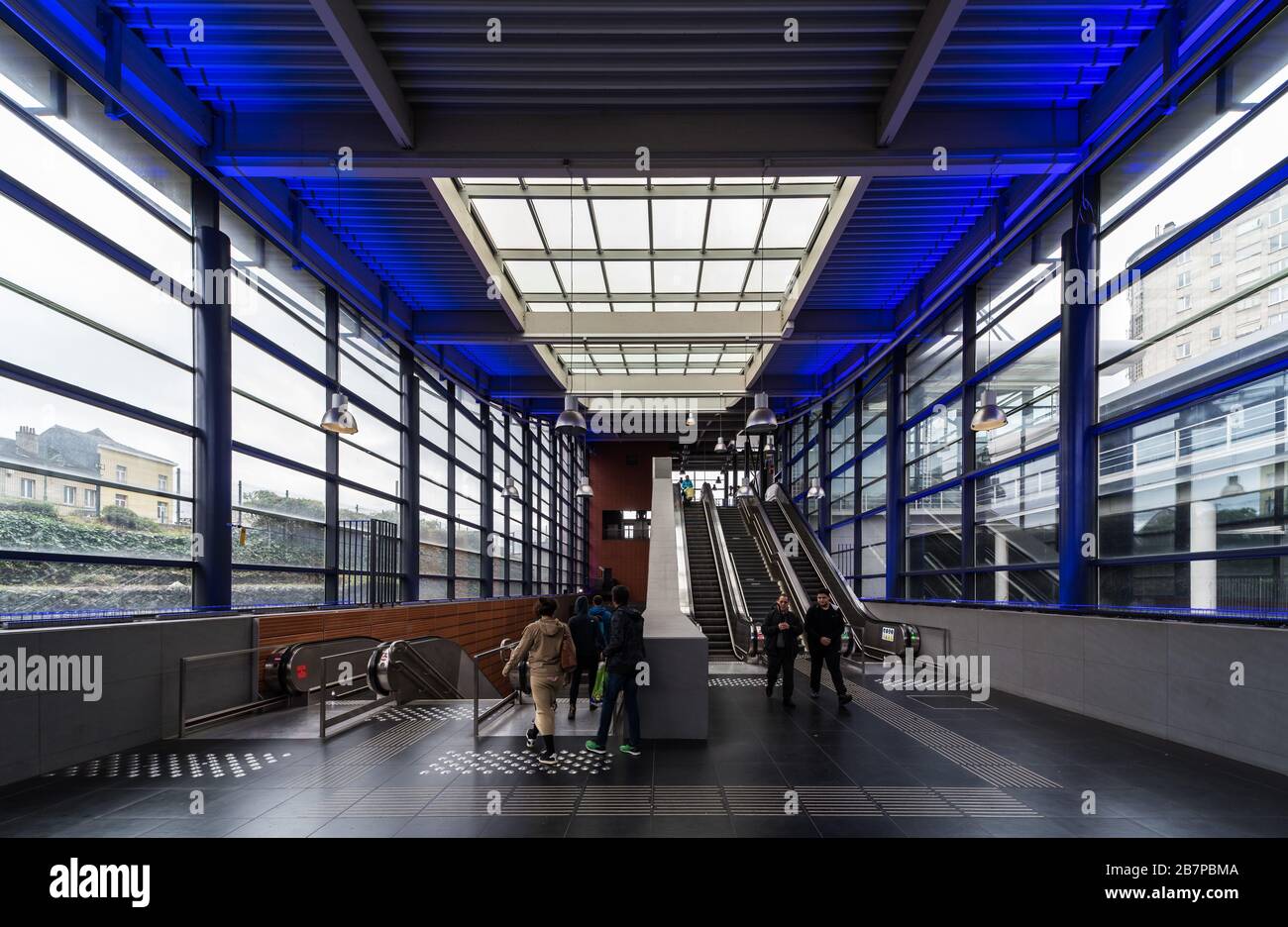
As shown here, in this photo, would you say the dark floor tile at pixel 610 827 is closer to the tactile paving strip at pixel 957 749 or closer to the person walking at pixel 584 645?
the tactile paving strip at pixel 957 749

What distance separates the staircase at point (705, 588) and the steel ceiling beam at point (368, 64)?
849 cm

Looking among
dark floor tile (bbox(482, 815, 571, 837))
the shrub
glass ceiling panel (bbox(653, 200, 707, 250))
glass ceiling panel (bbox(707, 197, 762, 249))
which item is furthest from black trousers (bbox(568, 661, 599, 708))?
glass ceiling panel (bbox(707, 197, 762, 249))

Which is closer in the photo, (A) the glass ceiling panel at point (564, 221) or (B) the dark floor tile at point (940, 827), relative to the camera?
(B) the dark floor tile at point (940, 827)

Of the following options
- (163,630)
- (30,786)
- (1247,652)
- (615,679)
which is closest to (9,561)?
(163,630)

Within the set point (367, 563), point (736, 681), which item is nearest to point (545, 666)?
point (736, 681)

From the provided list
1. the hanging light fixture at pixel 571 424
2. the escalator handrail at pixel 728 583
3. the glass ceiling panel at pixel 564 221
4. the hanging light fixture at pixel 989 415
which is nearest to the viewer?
the hanging light fixture at pixel 989 415

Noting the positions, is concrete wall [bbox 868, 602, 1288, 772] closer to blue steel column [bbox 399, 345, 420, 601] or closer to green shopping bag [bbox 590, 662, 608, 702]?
green shopping bag [bbox 590, 662, 608, 702]

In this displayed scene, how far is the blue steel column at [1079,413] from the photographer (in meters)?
9.69

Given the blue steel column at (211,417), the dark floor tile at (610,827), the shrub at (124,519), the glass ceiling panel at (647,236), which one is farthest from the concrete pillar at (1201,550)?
the shrub at (124,519)

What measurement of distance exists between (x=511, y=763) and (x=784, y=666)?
13.8 ft

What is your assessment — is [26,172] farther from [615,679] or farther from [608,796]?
[608,796]

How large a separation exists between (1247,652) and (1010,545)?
19.2 ft

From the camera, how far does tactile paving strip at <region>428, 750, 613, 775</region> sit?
6129 mm

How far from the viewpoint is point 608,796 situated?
5.43 metres
